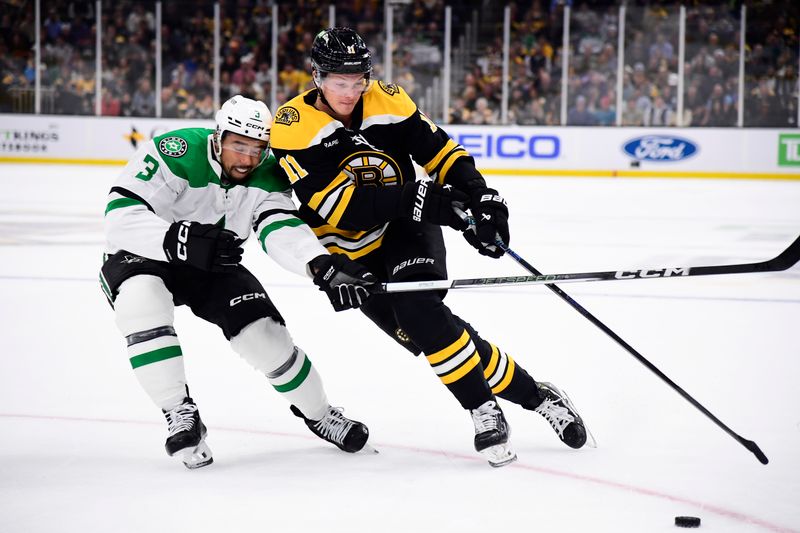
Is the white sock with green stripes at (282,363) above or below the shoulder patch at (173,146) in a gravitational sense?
below

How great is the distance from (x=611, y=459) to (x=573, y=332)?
1.64 m

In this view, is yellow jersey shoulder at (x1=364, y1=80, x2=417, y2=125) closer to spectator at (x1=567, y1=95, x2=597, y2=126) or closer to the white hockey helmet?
the white hockey helmet

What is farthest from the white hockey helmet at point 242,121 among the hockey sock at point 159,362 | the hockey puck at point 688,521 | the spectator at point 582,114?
the spectator at point 582,114

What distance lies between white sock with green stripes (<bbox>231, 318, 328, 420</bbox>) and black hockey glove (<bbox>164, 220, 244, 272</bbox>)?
202 millimetres

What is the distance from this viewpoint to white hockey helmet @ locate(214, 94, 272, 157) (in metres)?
2.60

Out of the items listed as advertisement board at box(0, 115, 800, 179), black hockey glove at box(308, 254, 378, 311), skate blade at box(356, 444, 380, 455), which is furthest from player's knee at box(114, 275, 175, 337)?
advertisement board at box(0, 115, 800, 179)

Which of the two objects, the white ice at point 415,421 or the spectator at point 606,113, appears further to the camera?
the spectator at point 606,113

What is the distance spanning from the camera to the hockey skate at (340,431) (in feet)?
8.74

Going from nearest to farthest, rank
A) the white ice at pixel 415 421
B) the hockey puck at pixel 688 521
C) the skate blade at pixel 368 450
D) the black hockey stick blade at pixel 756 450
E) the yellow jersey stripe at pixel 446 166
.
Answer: the hockey puck at pixel 688 521, the white ice at pixel 415 421, the black hockey stick blade at pixel 756 450, the skate blade at pixel 368 450, the yellow jersey stripe at pixel 446 166

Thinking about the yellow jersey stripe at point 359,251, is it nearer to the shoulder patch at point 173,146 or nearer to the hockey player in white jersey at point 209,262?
the hockey player in white jersey at point 209,262

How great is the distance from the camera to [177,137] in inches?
106

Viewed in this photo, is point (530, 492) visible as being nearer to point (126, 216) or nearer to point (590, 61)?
point (126, 216)

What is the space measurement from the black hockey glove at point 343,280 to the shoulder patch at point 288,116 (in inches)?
14.0

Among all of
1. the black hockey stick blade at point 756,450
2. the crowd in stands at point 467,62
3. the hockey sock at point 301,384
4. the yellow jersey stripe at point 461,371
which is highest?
the crowd in stands at point 467,62
